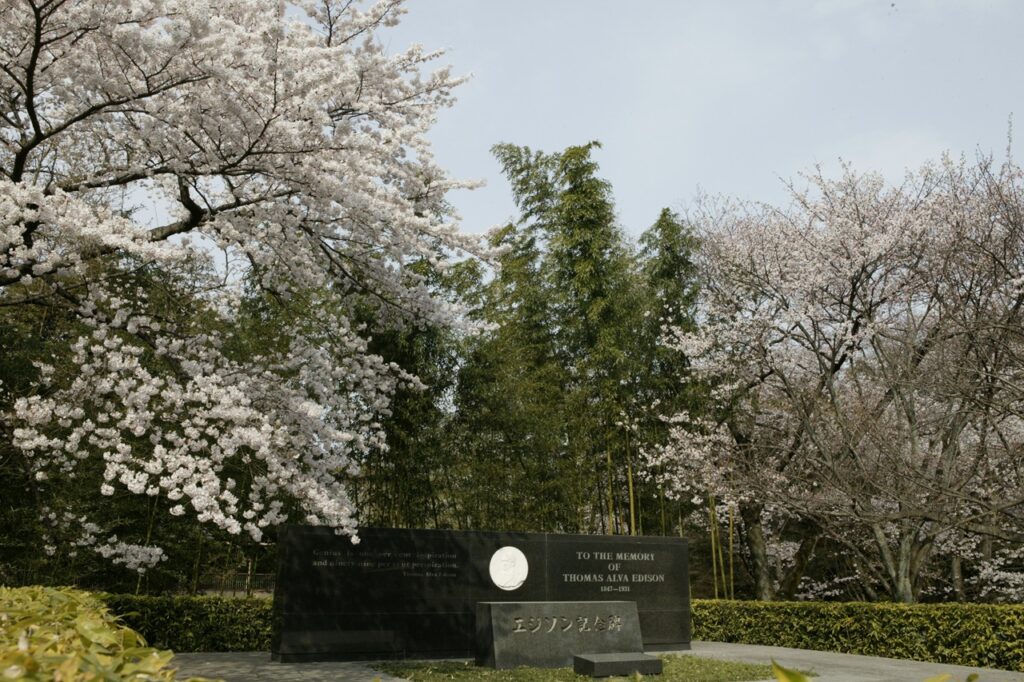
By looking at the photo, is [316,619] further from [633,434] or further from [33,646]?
[33,646]

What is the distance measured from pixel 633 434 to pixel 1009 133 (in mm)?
7256

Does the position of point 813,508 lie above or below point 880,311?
below

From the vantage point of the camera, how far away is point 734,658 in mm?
10016

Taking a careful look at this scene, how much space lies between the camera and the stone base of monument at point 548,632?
8.65 metres

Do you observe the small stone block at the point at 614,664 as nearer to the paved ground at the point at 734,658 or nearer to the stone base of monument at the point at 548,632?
the stone base of monument at the point at 548,632

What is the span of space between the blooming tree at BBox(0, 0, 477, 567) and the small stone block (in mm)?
3048

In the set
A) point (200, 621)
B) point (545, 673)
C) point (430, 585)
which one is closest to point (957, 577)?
point (545, 673)

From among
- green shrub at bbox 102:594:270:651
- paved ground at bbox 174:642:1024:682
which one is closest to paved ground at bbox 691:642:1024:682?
paved ground at bbox 174:642:1024:682

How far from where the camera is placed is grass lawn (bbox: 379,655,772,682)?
7762mm

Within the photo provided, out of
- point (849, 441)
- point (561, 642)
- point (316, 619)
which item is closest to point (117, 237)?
point (316, 619)

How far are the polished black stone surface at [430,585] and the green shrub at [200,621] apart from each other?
189cm

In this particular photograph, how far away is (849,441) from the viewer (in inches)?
424

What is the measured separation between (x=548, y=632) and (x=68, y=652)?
7703mm

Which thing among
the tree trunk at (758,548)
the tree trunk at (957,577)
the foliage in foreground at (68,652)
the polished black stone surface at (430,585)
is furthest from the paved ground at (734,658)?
the tree trunk at (957,577)
